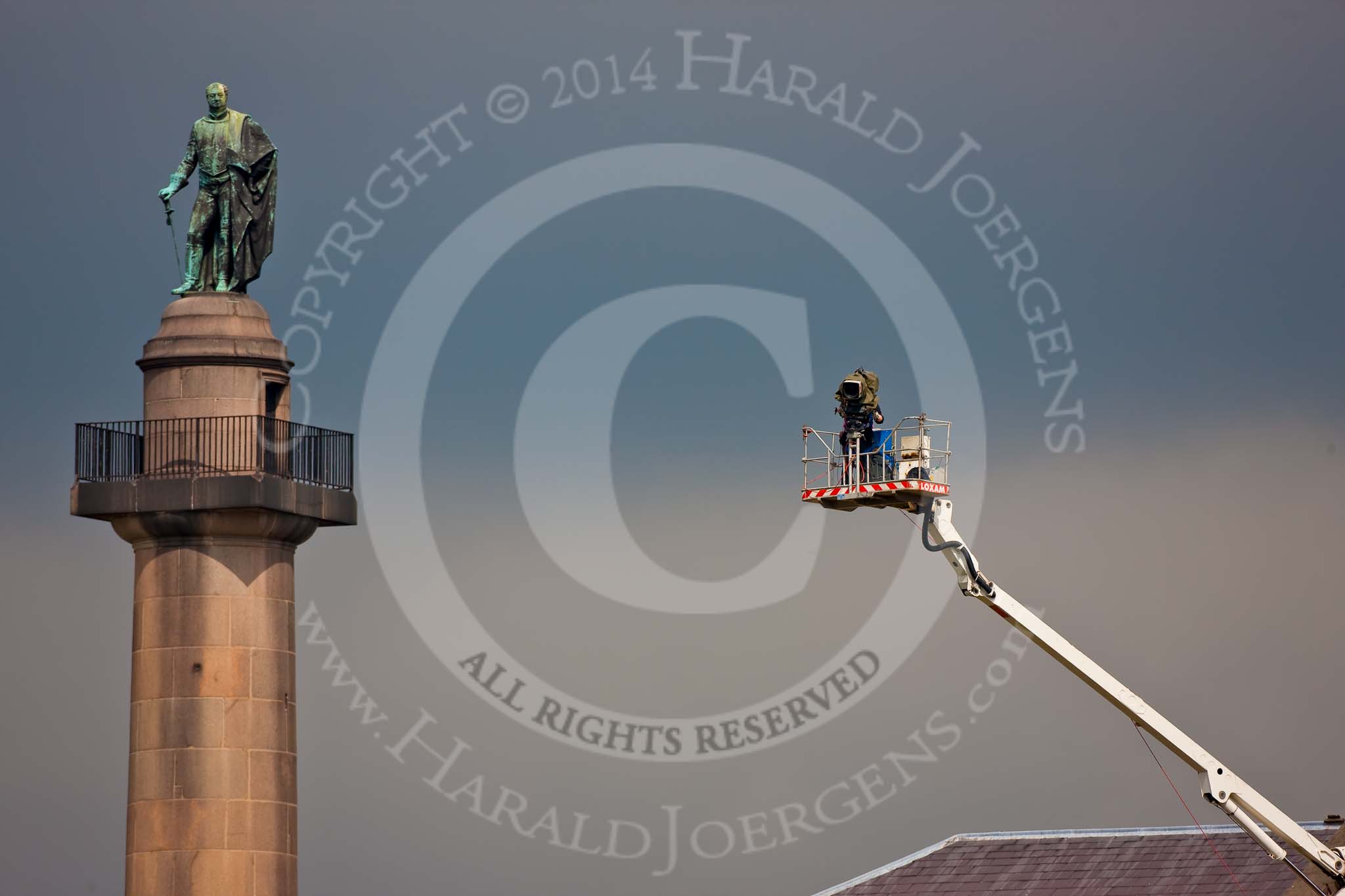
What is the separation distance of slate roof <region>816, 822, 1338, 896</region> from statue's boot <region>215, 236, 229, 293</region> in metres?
28.4

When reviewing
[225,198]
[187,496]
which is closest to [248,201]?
[225,198]

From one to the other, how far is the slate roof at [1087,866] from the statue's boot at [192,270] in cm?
2903

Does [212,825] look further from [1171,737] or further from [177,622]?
[1171,737]

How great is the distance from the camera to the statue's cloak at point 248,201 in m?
87.1

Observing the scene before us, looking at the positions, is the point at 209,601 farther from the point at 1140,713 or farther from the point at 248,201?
the point at 1140,713

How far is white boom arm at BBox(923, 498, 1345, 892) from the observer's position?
77625 mm

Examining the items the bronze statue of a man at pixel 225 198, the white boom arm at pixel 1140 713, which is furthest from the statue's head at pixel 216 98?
the white boom arm at pixel 1140 713

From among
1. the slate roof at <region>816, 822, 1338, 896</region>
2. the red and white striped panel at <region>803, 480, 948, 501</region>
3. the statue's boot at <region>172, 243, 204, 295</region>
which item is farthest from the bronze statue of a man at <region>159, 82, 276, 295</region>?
the slate roof at <region>816, 822, 1338, 896</region>

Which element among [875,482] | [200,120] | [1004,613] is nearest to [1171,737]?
[1004,613]

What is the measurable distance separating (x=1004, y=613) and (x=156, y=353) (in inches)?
980

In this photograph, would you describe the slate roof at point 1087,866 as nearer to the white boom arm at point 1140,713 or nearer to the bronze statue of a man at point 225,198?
the white boom arm at point 1140,713

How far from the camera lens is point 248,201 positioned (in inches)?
3440

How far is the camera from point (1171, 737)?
78.9 meters

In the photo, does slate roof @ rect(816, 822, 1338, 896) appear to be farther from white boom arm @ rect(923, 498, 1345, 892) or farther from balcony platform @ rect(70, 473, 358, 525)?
balcony platform @ rect(70, 473, 358, 525)
